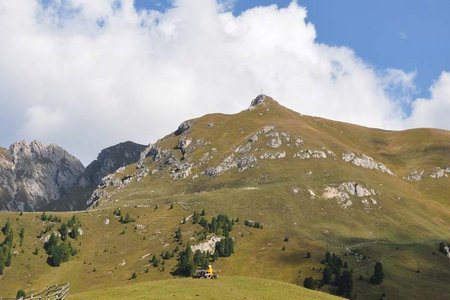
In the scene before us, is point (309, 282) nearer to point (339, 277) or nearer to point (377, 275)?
point (339, 277)

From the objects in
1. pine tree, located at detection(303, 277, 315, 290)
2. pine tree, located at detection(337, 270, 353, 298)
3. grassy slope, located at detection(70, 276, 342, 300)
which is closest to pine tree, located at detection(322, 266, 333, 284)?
pine tree, located at detection(337, 270, 353, 298)

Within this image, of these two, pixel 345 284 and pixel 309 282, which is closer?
pixel 345 284

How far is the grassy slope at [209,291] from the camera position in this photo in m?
65.1

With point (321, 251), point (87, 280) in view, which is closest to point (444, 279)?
point (321, 251)

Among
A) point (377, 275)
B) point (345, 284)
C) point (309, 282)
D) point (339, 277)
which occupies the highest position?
point (339, 277)

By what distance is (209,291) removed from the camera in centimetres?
6688

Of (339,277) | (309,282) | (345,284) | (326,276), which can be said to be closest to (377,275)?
(339,277)

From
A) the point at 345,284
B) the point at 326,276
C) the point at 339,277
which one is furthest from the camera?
the point at 326,276

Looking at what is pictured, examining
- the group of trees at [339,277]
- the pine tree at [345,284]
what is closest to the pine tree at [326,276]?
the group of trees at [339,277]

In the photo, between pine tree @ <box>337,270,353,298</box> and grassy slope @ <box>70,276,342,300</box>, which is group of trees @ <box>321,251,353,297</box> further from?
grassy slope @ <box>70,276,342,300</box>

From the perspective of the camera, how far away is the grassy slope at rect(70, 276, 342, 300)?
65125mm

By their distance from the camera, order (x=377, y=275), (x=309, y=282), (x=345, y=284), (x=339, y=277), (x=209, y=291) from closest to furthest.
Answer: (x=209, y=291), (x=345, y=284), (x=309, y=282), (x=339, y=277), (x=377, y=275)

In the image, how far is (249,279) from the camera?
79.4 m

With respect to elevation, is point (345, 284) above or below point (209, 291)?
below
